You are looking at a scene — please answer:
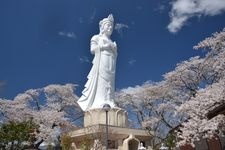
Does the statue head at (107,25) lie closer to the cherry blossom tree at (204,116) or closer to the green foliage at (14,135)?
the green foliage at (14,135)

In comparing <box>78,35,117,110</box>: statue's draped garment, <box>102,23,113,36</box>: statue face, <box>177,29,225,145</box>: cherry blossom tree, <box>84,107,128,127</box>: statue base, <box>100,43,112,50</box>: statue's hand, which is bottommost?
<box>177,29,225,145</box>: cherry blossom tree

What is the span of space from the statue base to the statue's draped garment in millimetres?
780

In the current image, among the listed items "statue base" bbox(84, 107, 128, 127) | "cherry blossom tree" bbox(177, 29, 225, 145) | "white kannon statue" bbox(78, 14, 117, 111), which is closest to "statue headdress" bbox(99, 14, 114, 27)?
"white kannon statue" bbox(78, 14, 117, 111)

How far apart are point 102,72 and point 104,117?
414cm

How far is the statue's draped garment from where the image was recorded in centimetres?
2710

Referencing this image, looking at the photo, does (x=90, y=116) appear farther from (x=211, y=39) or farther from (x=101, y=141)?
(x=211, y=39)

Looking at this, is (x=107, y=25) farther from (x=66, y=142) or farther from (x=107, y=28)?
(x=66, y=142)

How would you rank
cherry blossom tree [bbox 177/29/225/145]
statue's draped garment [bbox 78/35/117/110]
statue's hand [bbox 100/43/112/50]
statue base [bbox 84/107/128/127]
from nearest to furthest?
cherry blossom tree [bbox 177/29/225/145] < statue base [bbox 84/107/128/127] < statue's draped garment [bbox 78/35/117/110] < statue's hand [bbox 100/43/112/50]

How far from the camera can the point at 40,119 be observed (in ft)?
100

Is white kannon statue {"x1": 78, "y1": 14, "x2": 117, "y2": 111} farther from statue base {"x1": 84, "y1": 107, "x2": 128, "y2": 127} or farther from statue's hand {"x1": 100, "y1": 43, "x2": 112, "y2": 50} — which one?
statue base {"x1": 84, "y1": 107, "x2": 128, "y2": 127}

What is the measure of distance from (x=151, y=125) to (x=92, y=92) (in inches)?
321

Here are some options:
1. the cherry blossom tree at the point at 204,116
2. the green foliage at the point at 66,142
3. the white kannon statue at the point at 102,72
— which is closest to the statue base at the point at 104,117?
the white kannon statue at the point at 102,72

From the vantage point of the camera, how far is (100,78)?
27.9 metres

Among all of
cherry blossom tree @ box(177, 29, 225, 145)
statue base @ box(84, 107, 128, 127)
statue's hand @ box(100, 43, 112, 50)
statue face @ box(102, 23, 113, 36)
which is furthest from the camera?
statue face @ box(102, 23, 113, 36)
